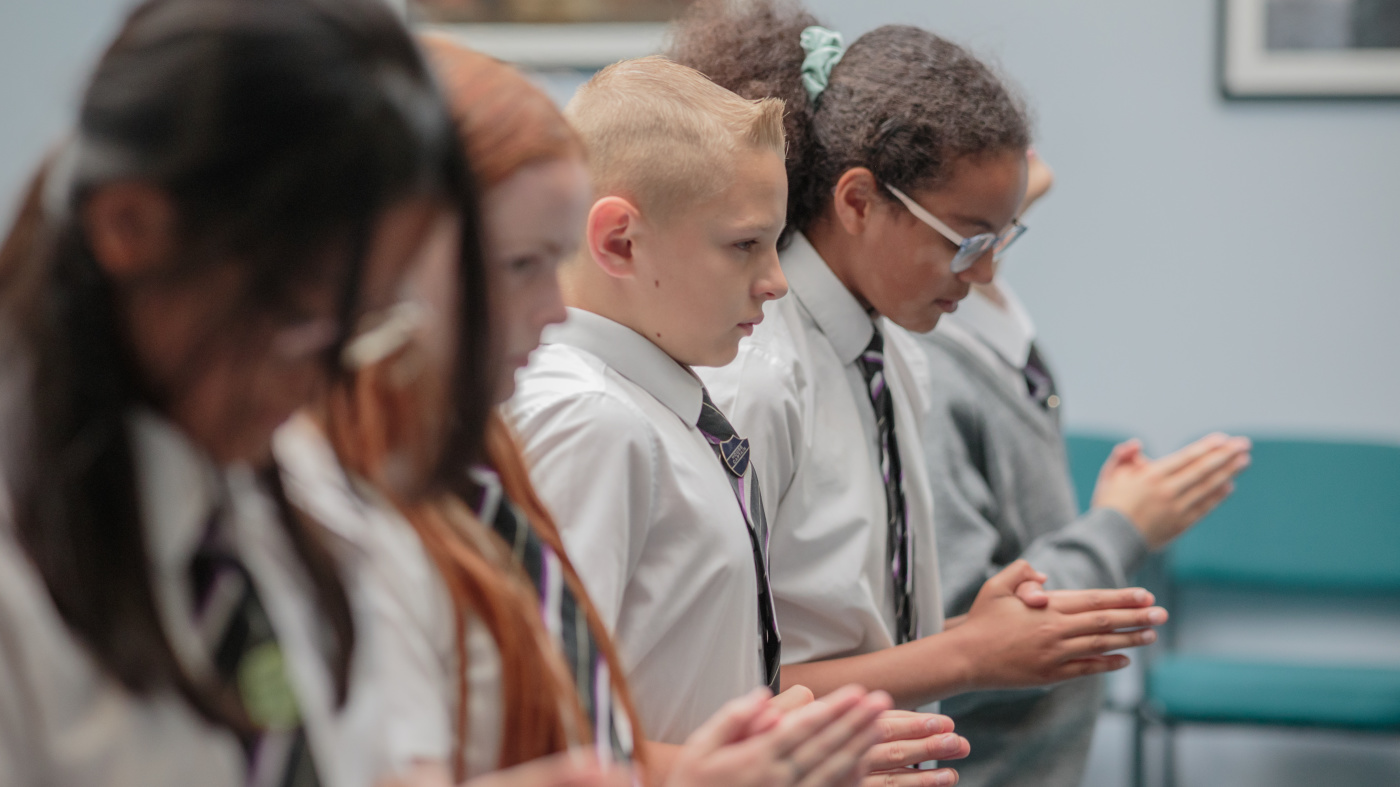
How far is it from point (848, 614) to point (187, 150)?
0.94m

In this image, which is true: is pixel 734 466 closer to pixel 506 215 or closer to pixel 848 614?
pixel 848 614

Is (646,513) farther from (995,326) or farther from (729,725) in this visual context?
(995,326)

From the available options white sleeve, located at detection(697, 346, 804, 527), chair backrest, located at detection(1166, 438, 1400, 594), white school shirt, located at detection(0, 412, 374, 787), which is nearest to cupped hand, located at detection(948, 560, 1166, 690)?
white sleeve, located at detection(697, 346, 804, 527)

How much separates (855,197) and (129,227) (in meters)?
1.03

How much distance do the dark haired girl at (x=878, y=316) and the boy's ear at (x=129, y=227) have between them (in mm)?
822

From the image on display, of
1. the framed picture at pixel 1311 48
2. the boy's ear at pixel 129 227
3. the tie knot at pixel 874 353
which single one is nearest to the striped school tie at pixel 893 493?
the tie knot at pixel 874 353

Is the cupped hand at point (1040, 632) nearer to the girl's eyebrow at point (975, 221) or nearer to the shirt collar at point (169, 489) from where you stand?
the girl's eyebrow at point (975, 221)

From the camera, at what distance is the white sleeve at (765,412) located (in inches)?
50.8

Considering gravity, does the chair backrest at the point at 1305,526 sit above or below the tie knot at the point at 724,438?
below

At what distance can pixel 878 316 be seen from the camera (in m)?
1.52

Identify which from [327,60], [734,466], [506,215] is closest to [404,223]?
[327,60]

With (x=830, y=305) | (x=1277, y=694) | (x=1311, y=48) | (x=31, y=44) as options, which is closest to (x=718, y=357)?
(x=830, y=305)

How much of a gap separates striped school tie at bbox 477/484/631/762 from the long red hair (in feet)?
Answer: 0.11

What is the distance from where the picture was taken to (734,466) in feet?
3.89
